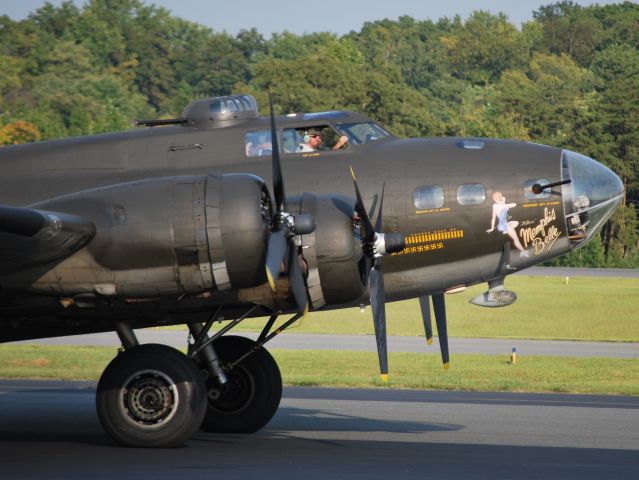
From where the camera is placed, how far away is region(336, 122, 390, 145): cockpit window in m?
17.9

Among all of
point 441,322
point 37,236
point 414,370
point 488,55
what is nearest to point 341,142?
point 441,322

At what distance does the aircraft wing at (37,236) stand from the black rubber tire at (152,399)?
6.12 ft

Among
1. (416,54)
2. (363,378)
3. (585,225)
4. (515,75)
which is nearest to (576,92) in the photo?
(515,75)

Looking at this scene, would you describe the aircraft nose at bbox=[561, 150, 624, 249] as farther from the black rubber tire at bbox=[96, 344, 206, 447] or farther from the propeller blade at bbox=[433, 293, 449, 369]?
the black rubber tire at bbox=[96, 344, 206, 447]

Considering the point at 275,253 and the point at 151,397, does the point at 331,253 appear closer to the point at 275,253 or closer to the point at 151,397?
the point at 275,253

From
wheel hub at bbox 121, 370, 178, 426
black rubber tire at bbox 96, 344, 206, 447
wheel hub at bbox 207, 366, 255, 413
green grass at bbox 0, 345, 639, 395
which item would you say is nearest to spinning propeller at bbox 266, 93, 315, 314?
black rubber tire at bbox 96, 344, 206, 447

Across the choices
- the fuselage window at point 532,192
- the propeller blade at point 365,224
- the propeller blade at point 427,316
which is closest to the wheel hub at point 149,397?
the propeller blade at point 365,224

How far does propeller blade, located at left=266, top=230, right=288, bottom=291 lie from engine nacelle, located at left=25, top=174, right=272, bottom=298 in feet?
0.44

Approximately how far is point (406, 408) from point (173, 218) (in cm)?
784

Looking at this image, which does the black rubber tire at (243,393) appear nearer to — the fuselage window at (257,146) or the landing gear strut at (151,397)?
the landing gear strut at (151,397)

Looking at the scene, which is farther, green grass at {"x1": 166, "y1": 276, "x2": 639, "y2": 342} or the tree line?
the tree line

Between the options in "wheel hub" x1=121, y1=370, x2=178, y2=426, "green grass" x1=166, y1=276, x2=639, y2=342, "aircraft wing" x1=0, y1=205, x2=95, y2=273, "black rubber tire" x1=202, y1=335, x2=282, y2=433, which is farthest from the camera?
"green grass" x1=166, y1=276, x2=639, y2=342

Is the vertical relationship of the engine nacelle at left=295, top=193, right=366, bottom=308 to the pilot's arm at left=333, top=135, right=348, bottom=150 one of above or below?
below

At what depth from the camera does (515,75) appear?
164 meters
